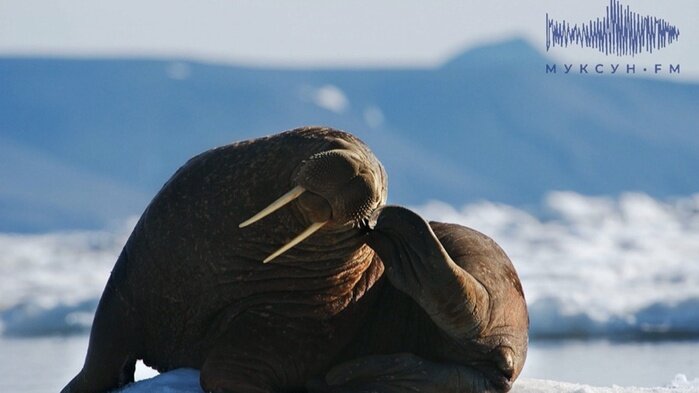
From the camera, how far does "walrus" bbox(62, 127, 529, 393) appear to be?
5.05 metres

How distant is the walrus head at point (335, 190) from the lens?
4.67m

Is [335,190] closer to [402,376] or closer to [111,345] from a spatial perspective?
[402,376]

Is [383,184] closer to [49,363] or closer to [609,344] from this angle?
[49,363]

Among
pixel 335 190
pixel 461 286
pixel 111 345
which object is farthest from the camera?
pixel 111 345

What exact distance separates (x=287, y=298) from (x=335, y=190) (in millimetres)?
805

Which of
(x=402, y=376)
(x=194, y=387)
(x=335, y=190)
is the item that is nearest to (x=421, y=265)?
(x=335, y=190)

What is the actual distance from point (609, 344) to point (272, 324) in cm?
768

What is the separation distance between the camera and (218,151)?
18.3 feet

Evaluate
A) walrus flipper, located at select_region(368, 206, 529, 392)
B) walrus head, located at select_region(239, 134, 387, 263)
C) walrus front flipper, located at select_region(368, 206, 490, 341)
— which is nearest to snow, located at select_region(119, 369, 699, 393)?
walrus flipper, located at select_region(368, 206, 529, 392)

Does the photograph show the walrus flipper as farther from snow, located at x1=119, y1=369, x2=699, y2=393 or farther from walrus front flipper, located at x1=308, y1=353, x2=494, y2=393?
snow, located at x1=119, y1=369, x2=699, y2=393

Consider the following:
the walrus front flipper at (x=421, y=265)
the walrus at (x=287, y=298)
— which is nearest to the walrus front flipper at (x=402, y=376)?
the walrus at (x=287, y=298)

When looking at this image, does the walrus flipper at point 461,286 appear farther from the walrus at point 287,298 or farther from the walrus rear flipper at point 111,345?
the walrus rear flipper at point 111,345

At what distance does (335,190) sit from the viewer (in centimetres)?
468

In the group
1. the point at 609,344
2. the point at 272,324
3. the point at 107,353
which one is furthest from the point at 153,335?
the point at 609,344
